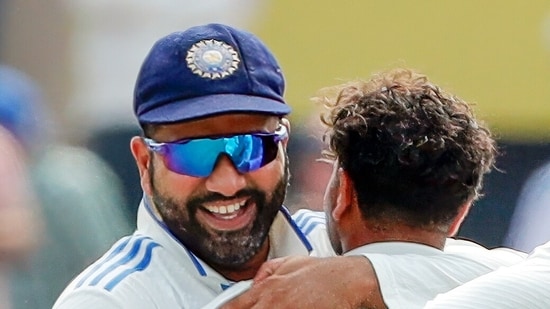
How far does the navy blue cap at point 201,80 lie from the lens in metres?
2.08

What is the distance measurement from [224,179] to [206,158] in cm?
5

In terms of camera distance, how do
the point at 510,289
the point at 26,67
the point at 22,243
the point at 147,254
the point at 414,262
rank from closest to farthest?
the point at 510,289 → the point at 414,262 → the point at 147,254 → the point at 22,243 → the point at 26,67

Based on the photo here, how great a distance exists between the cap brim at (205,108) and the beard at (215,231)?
11 cm

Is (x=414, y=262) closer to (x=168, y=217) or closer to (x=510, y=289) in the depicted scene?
(x=510, y=289)

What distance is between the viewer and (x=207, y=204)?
2100 mm

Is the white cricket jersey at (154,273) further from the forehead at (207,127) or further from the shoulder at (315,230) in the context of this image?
the forehead at (207,127)

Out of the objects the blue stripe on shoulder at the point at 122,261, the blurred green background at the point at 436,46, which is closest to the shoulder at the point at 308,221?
the blue stripe on shoulder at the point at 122,261

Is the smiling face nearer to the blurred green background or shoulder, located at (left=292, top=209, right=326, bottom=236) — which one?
shoulder, located at (left=292, top=209, right=326, bottom=236)

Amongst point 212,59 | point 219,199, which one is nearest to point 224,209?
point 219,199

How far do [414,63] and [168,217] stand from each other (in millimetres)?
2460

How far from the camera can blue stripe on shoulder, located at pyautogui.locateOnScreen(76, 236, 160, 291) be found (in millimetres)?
1977

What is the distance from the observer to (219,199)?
82.8 inches

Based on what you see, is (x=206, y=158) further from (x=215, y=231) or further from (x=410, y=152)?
(x=410, y=152)

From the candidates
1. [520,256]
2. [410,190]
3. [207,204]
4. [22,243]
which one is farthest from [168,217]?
[22,243]
